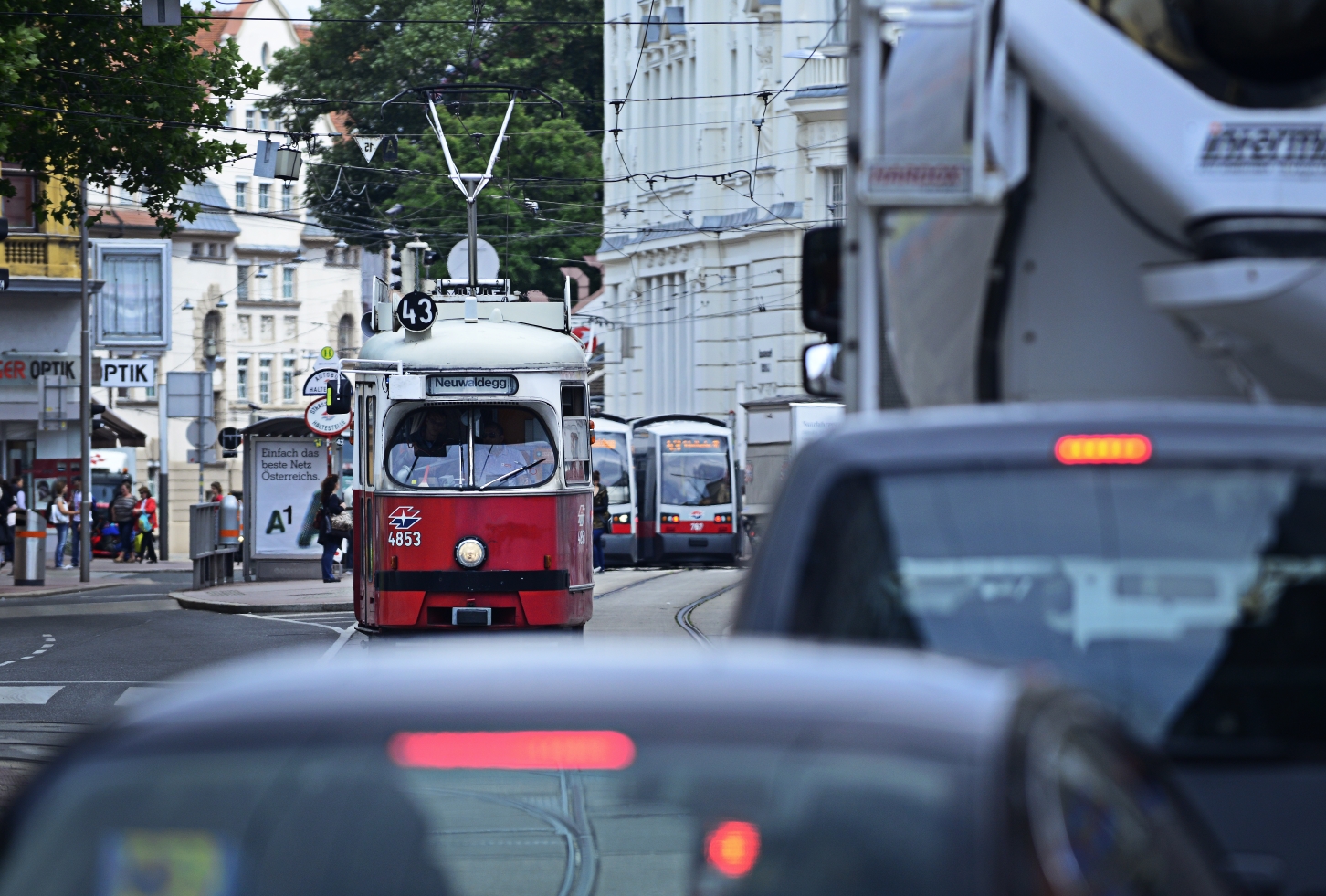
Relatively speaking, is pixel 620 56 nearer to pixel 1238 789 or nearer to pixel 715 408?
pixel 715 408

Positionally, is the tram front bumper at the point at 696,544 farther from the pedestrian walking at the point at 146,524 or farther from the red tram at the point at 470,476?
the red tram at the point at 470,476

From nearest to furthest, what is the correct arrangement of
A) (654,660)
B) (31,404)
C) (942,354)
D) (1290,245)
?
(654,660) → (1290,245) → (942,354) → (31,404)

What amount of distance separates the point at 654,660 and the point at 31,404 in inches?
1714

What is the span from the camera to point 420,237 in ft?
176

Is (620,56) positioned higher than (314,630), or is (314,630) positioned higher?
(620,56)

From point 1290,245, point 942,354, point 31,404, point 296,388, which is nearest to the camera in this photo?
point 1290,245

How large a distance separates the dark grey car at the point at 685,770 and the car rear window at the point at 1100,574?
130cm

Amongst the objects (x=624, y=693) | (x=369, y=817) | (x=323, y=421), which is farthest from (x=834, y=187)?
(x=624, y=693)

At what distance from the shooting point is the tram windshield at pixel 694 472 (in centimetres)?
4350

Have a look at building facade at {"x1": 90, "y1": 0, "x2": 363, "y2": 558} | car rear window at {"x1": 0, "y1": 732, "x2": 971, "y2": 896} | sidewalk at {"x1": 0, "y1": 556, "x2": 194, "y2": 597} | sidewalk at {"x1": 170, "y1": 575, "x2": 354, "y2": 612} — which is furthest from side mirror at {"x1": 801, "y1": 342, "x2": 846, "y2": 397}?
building facade at {"x1": 90, "y1": 0, "x2": 363, "y2": 558}

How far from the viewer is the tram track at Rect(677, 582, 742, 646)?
21.2 m

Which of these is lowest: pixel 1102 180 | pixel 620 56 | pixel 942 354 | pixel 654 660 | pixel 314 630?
pixel 314 630

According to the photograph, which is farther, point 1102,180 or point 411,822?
point 1102,180

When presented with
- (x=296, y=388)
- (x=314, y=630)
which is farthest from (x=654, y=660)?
(x=296, y=388)
